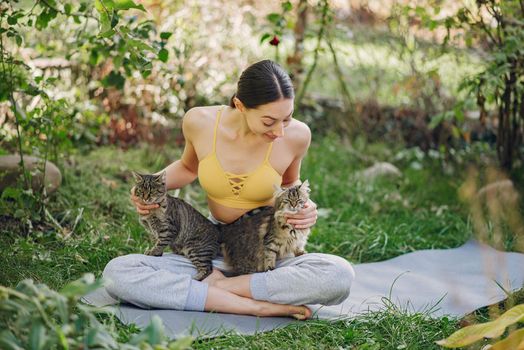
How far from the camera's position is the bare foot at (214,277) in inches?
156

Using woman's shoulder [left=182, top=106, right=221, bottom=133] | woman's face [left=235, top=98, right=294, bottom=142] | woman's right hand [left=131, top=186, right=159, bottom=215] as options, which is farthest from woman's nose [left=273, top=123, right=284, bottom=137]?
woman's right hand [left=131, top=186, right=159, bottom=215]

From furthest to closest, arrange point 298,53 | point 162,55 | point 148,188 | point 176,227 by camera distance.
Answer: point 298,53 < point 162,55 < point 176,227 < point 148,188

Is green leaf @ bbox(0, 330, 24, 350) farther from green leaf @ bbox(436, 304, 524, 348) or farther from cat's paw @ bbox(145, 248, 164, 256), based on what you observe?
green leaf @ bbox(436, 304, 524, 348)

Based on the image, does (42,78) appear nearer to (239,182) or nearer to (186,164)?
(186,164)

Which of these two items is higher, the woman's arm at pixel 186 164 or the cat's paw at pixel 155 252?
the woman's arm at pixel 186 164

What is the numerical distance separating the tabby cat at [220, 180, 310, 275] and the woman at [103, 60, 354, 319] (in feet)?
0.24

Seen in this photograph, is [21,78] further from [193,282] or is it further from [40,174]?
[193,282]

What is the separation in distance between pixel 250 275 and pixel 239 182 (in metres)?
0.54

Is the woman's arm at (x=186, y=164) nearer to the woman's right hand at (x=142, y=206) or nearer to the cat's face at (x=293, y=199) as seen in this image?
the woman's right hand at (x=142, y=206)

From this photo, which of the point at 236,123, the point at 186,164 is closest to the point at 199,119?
the point at 236,123

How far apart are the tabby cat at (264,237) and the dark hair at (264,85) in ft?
1.71

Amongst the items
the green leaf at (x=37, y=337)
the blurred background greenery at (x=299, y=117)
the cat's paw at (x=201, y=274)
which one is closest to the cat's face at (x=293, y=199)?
the cat's paw at (x=201, y=274)

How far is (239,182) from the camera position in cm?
405

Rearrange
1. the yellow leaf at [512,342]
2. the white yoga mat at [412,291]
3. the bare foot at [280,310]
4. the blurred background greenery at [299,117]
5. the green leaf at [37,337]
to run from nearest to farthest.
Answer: the green leaf at [37,337]
the yellow leaf at [512,342]
the white yoga mat at [412,291]
the bare foot at [280,310]
the blurred background greenery at [299,117]
